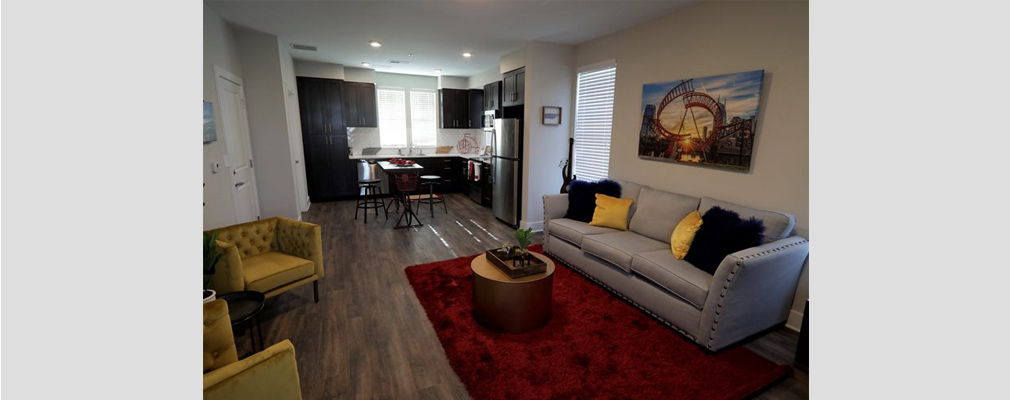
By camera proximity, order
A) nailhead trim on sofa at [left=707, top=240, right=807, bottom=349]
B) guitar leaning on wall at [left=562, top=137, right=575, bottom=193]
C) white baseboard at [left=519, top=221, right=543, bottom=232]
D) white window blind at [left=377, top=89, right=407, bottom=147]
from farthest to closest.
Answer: white window blind at [left=377, top=89, right=407, bottom=147] < white baseboard at [left=519, top=221, right=543, bottom=232] < guitar leaning on wall at [left=562, top=137, right=575, bottom=193] < nailhead trim on sofa at [left=707, top=240, right=807, bottom=349]

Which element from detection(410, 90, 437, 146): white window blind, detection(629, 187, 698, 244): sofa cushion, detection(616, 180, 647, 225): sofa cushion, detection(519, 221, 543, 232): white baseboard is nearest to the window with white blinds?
detection(616, 180, 647, 225): sofa cushion

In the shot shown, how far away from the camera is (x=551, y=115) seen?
180 inches

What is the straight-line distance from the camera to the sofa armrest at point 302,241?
2785 millimetres

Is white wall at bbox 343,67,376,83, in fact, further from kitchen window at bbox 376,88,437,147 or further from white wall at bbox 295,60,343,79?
kitchen window at bbox 376,88,437,147

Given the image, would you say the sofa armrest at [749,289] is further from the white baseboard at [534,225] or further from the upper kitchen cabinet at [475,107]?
the upper kitchen cabinet at [475,107]

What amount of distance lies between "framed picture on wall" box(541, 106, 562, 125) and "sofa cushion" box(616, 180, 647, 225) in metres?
1.25

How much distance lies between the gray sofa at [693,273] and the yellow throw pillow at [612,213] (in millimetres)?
100

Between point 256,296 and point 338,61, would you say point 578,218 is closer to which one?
point 256,296

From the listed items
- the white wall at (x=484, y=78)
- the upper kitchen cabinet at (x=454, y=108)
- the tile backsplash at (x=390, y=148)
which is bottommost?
the tile backsplash at (x=390, y=148)

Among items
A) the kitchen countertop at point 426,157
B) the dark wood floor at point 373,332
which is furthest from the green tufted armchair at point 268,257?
the kitchen countertop at point 426,157

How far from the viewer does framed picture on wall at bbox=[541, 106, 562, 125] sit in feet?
14.9

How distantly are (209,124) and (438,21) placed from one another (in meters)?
2.19

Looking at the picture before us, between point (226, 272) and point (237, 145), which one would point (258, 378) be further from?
point (237, 145)
